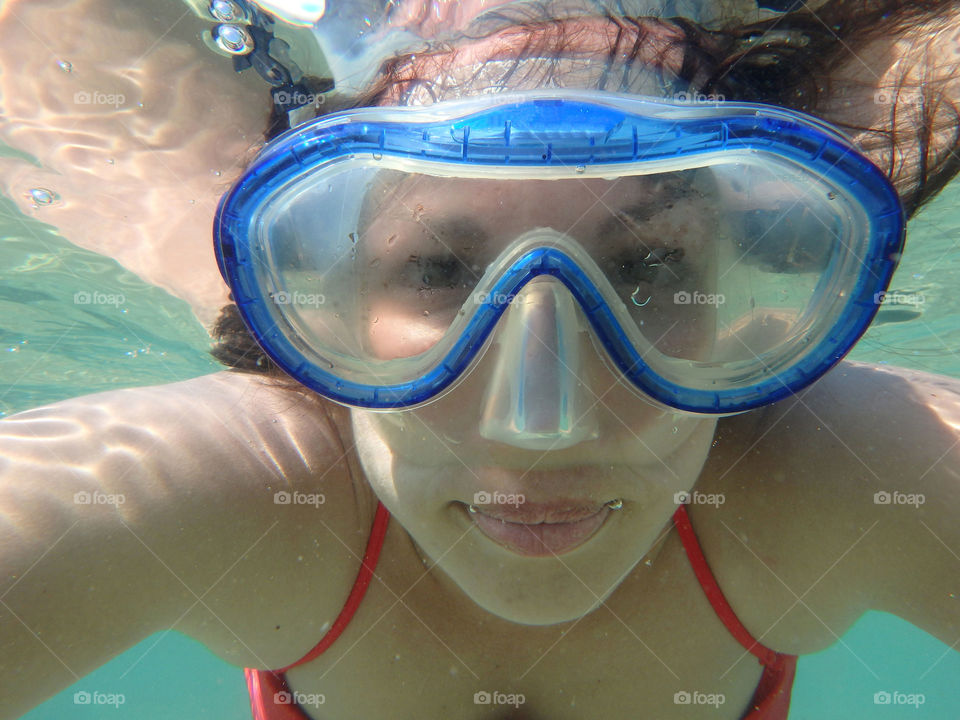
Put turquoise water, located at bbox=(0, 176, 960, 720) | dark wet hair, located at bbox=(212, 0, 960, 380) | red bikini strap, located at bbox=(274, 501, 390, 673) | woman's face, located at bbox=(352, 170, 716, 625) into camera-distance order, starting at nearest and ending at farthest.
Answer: woman's face, located at bbox=(352, 170, 716, 625) → dark wet hair, located at bbox=(212, 0, 960, 380) → red bikini strap, located at bbox=(274, 501, 390, 673) → turquoise water, located at bbox=(0, 176, 960, 720)

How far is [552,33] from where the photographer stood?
7.48 feet

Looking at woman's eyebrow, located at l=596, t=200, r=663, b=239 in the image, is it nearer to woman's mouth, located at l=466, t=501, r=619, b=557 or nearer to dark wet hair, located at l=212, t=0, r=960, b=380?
dark wet hair, located at l=212, t=0, r=960, b=380

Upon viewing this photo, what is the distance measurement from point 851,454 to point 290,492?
8.29 feet

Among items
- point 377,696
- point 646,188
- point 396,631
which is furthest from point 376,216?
point 377,696

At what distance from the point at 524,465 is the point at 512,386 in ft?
0.90

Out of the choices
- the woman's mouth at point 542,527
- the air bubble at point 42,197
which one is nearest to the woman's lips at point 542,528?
the woman's mouth at point 542,527

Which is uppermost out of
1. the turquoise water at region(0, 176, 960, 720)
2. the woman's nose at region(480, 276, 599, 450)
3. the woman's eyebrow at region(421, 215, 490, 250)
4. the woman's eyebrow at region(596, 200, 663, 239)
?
the woman's eyebrow at region(596, 200, 663, 239)

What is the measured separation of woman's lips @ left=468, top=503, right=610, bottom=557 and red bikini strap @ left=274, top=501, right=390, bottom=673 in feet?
2.93

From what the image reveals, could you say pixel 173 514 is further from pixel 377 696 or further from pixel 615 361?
pixel 615 361

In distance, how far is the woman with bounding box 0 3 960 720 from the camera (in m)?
1.86

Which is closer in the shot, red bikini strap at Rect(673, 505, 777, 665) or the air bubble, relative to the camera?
red bikini strap at Rect(673, 505, 777, 665)

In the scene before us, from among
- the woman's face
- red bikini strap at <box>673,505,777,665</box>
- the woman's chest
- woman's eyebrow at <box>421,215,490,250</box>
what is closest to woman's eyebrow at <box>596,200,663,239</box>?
the woman's face

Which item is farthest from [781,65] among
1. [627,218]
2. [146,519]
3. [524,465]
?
[146,519]

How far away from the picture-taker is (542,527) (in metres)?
1.93
